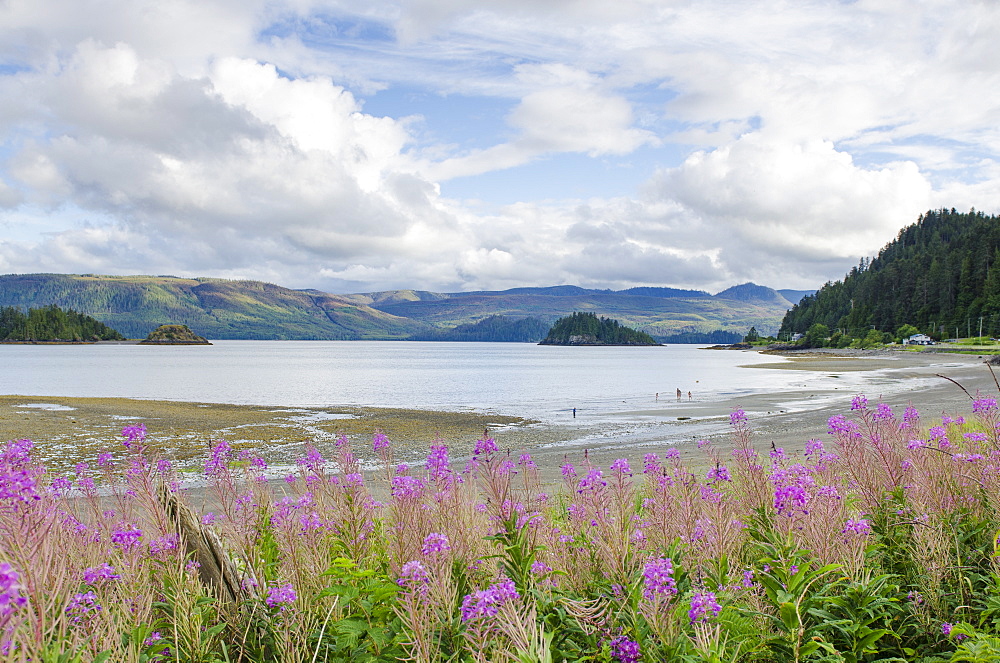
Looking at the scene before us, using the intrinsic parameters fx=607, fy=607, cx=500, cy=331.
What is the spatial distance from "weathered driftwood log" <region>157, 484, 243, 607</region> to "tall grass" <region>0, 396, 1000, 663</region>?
0.05 feet

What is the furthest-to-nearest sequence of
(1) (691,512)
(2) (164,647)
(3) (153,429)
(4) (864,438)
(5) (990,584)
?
(3) (153,429), (4) (864,438), (1) (691,512), (5) (990,584), (2) (164,647)

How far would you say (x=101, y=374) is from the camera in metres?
82.1

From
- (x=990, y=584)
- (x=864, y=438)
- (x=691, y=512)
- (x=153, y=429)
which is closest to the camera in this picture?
(x=990, y=584)

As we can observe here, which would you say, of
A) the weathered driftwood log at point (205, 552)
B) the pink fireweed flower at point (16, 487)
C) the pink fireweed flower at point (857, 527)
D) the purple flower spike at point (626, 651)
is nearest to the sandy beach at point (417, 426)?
the pink fireweed flower at point (857, 527)

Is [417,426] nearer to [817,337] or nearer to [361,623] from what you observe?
[361,623]

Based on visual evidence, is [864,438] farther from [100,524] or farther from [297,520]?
[100,524]

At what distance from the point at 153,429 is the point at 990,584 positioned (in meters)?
35.7

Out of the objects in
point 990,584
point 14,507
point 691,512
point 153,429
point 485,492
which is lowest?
point 153,429

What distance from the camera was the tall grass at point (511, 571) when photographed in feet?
10.7

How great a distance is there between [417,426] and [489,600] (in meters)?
33.4

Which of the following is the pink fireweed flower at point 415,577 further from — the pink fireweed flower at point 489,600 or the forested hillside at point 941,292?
the forested hillside at point 941,292

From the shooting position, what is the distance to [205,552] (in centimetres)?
434

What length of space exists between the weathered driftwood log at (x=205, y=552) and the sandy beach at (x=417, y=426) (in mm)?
14418

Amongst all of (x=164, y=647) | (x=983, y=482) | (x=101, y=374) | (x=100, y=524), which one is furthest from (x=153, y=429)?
(x=101, y=374)
